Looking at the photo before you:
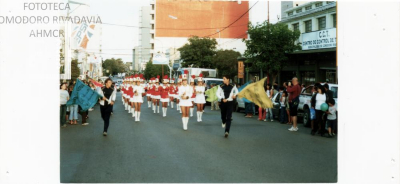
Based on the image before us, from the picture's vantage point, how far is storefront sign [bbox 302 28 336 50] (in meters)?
21.6

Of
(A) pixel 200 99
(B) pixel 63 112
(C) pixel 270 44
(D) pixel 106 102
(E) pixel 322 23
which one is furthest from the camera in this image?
(E) pixel 322 23

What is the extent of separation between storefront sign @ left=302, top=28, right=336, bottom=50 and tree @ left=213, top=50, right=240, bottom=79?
1274cm

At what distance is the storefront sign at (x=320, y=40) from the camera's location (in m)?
21.6

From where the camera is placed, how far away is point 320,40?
22.9 metres

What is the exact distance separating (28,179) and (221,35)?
4585cm

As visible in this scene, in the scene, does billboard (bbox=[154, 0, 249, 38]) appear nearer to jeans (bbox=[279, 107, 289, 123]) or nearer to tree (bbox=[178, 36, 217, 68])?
tree (bbox=[178, 36, 217, 68])

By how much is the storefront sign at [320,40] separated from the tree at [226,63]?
502 inches

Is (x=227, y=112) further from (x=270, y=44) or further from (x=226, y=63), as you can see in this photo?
(x=226, y=63)

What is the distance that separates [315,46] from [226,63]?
14.6 m

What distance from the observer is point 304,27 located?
2988 centimetres

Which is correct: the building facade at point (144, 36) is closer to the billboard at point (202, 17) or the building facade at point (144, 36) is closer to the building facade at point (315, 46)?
the billboard at point (202, 17)

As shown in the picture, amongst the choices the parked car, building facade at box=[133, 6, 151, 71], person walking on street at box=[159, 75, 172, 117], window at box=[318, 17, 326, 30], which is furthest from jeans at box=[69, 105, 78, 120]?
building facade at box=[133, 6, 151, 71]

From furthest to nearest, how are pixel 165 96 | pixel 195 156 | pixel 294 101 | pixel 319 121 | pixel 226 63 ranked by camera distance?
pixel 226 63 < pixel 165 96 < pixel 294 101 < pixel 319 121 < pixel 195 156

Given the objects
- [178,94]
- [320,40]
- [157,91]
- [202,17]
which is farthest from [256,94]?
[202,17]
